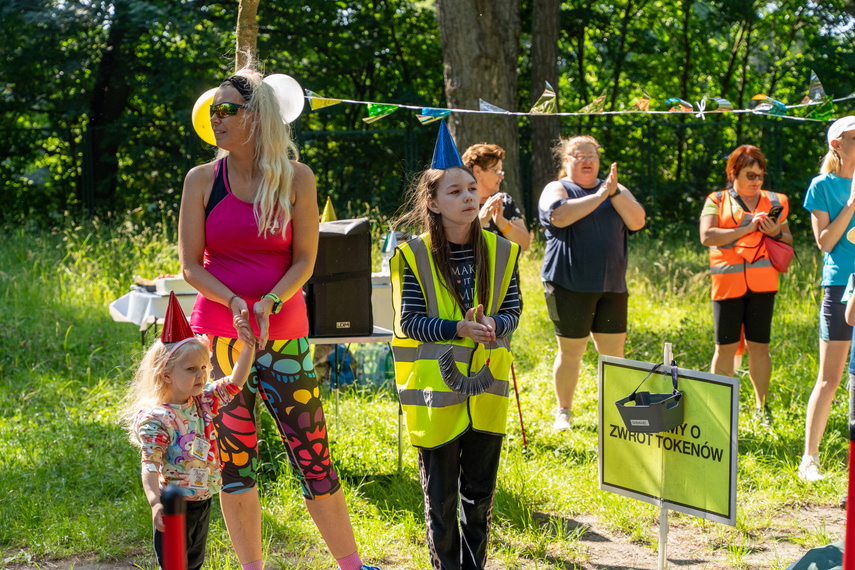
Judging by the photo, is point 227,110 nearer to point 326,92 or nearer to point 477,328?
point 477,328

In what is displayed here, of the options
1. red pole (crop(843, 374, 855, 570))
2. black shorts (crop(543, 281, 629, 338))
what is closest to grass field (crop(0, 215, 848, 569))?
black shorts (crop(543, 281, 629, 338))

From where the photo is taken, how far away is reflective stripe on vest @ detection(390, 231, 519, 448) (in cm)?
289

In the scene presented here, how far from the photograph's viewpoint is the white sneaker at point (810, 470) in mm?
4293

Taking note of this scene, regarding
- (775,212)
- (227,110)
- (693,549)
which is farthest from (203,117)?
(775,212)

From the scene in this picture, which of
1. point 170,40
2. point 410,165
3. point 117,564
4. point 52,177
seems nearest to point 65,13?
point 170,40

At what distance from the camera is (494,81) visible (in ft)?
33.4

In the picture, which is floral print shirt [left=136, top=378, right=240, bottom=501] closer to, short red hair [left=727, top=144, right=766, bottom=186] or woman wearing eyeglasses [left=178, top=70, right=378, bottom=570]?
woman wearing eyeglasses [left=178, top=70, right=378, bottom=570]

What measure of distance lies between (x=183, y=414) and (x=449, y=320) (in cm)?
98

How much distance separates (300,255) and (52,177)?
12.0 meters

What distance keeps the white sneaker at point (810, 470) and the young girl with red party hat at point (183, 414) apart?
10.5ft

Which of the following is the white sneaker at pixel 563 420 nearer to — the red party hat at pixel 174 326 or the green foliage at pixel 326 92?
the red party hat at pixel 174 326

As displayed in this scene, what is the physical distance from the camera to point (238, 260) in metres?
2.95

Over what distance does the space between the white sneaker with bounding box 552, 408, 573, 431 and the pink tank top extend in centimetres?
270

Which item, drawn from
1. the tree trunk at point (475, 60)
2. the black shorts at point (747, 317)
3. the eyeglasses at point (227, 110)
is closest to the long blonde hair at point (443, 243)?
the eyeglasses at point (227, 110)
